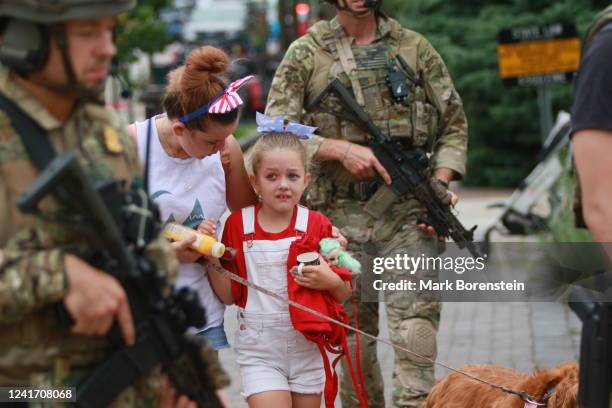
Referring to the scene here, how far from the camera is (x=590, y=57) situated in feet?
11.5

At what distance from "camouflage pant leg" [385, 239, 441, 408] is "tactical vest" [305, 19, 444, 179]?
607 mm

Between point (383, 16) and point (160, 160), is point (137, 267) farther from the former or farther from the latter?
point (383, 16)

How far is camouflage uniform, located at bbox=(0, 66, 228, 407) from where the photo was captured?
3020 mm

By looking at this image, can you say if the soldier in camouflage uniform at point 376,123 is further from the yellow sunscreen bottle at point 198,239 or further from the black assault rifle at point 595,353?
the black assault rifle at point 595,353

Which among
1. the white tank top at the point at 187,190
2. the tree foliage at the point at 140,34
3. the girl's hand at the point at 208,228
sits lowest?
the girl's hand at the point at 208,228

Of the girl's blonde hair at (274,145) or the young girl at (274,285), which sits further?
the girl's blonde hair at (274,145)

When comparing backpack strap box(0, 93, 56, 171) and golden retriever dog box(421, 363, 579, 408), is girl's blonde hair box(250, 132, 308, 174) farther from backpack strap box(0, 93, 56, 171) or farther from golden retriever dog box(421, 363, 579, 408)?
backpack strap box(0, 93, 56, 171)

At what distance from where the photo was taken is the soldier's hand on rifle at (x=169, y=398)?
3.34 meters

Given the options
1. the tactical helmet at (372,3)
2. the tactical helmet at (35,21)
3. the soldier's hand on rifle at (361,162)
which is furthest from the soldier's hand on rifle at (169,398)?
the tactical helmet at (372,3)

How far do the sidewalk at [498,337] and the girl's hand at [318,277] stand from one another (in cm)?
229

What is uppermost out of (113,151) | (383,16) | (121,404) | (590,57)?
(383,16)

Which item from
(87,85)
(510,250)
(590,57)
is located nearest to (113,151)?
(87,85)

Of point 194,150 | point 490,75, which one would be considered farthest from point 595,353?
point 490,75

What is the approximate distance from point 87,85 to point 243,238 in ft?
7.01
